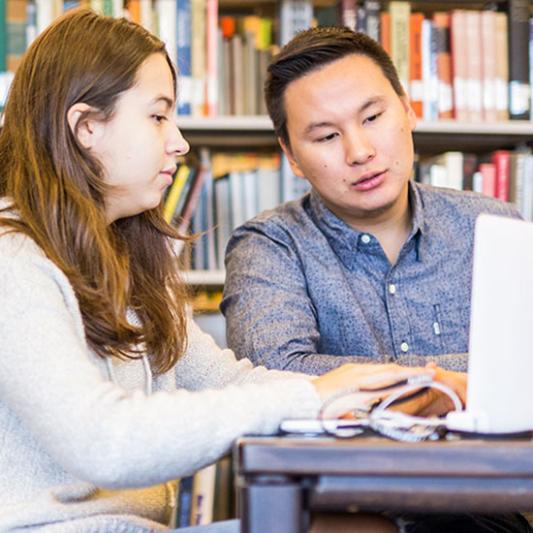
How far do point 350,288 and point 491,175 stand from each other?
810mm

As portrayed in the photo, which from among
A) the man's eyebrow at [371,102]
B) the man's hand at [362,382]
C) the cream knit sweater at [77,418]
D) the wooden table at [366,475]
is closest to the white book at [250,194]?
the man's eyebrow at [371,102]

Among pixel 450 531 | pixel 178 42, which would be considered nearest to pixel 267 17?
pixel 178 42

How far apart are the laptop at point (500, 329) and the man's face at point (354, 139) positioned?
0.85m

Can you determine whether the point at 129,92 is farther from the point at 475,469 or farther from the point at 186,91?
the point at 186,91

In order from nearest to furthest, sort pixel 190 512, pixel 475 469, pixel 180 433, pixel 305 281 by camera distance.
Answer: pixel 475 469, pixel 180 433, pixel 305 281, pixel 190 512

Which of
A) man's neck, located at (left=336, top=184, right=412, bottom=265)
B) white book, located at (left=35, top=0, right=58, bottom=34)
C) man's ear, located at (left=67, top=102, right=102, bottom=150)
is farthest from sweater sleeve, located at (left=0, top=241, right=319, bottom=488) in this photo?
white book, located at (left=35, top=0, right=58, bottom=34)

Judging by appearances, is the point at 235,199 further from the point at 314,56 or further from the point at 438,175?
the point at 314,56

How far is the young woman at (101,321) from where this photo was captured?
1.00 meters

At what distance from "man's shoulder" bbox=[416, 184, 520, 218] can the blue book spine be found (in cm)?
65

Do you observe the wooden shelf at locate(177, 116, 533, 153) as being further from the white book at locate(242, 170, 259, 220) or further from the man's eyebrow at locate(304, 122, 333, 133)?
the man's eyebrow at locate(304, 122, 333, 133)

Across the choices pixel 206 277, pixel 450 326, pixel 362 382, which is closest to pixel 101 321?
pixel 362 382

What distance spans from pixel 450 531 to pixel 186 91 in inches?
51.7

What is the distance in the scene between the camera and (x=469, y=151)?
104 inches

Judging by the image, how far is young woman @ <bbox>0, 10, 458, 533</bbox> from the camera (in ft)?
3.27
